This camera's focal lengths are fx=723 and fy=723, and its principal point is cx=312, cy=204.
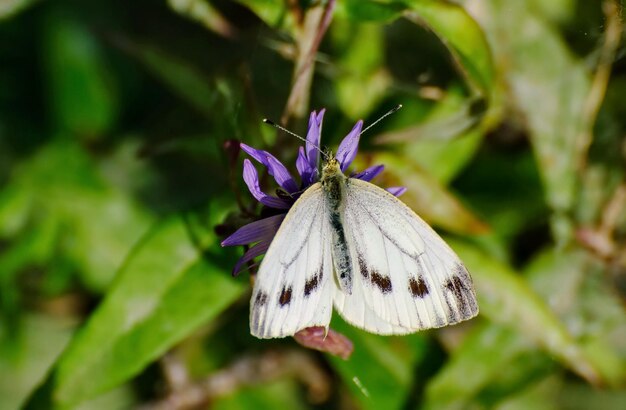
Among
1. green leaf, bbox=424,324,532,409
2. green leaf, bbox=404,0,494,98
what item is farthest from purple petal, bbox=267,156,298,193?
green leaf, bbox=424,324,532,409

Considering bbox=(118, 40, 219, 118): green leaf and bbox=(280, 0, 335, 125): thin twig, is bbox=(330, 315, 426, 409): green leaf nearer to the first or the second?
bbox=(280, 0, 335, 125): thin twig

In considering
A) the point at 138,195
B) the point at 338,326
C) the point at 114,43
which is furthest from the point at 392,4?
the point at 138,195

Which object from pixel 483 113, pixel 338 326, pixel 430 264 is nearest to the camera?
pixel 430 264

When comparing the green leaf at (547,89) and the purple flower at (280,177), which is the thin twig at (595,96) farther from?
the purple flower at (280,177)

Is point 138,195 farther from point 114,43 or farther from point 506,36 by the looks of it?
point 506,36

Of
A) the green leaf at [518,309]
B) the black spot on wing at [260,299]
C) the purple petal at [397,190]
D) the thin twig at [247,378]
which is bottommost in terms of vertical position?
the thin twig at [247,378]

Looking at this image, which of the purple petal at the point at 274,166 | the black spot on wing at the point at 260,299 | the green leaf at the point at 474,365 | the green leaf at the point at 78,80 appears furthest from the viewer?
the green leaf at the point at 78,80

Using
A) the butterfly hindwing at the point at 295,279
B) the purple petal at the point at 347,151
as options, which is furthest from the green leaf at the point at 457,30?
the butterfly hindwing at the point at 295,279
